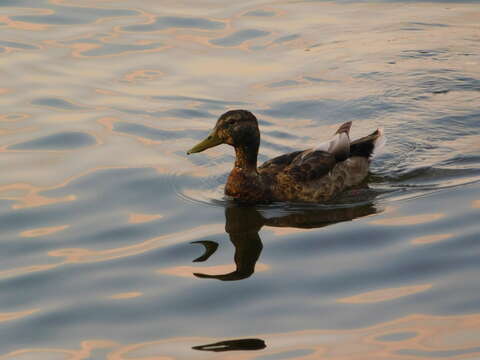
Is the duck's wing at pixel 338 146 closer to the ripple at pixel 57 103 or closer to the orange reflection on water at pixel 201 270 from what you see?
the orange reflection on water at pixel 201 270

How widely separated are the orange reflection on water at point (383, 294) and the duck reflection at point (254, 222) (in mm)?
1234

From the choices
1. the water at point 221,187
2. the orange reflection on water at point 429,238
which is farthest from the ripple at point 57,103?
the orange reflection on water at point 429,238

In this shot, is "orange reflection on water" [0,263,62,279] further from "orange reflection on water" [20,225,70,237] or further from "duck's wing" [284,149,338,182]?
"duck's wing" [284,149,338,182]

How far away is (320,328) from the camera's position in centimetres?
812

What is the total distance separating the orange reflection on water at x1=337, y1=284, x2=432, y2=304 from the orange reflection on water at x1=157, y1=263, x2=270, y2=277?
1.10 metres

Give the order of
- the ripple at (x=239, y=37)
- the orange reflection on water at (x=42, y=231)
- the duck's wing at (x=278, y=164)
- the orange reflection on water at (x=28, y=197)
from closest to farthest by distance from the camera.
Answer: the orange reflection on water at (x=42, y=231)
the orange reflection on water at (x=28, y=197)
the duck's wing at (x=278, y=164)
the ripple at (x=239, y=37)

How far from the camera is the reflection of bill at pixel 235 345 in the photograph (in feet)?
25.7

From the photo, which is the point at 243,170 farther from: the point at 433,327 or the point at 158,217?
the point at 433,327

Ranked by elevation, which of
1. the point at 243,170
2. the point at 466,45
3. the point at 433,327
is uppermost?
the point at 466,45

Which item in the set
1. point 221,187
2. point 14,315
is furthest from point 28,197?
point 14,315

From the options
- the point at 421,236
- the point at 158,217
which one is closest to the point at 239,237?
the point at 158,217

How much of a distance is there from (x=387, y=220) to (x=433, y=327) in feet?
8.69

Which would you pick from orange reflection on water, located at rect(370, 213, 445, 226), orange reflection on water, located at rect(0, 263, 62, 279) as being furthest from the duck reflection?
orange reflection on water, located at rect(0, 263, 62, 279)

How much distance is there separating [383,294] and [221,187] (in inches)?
151
